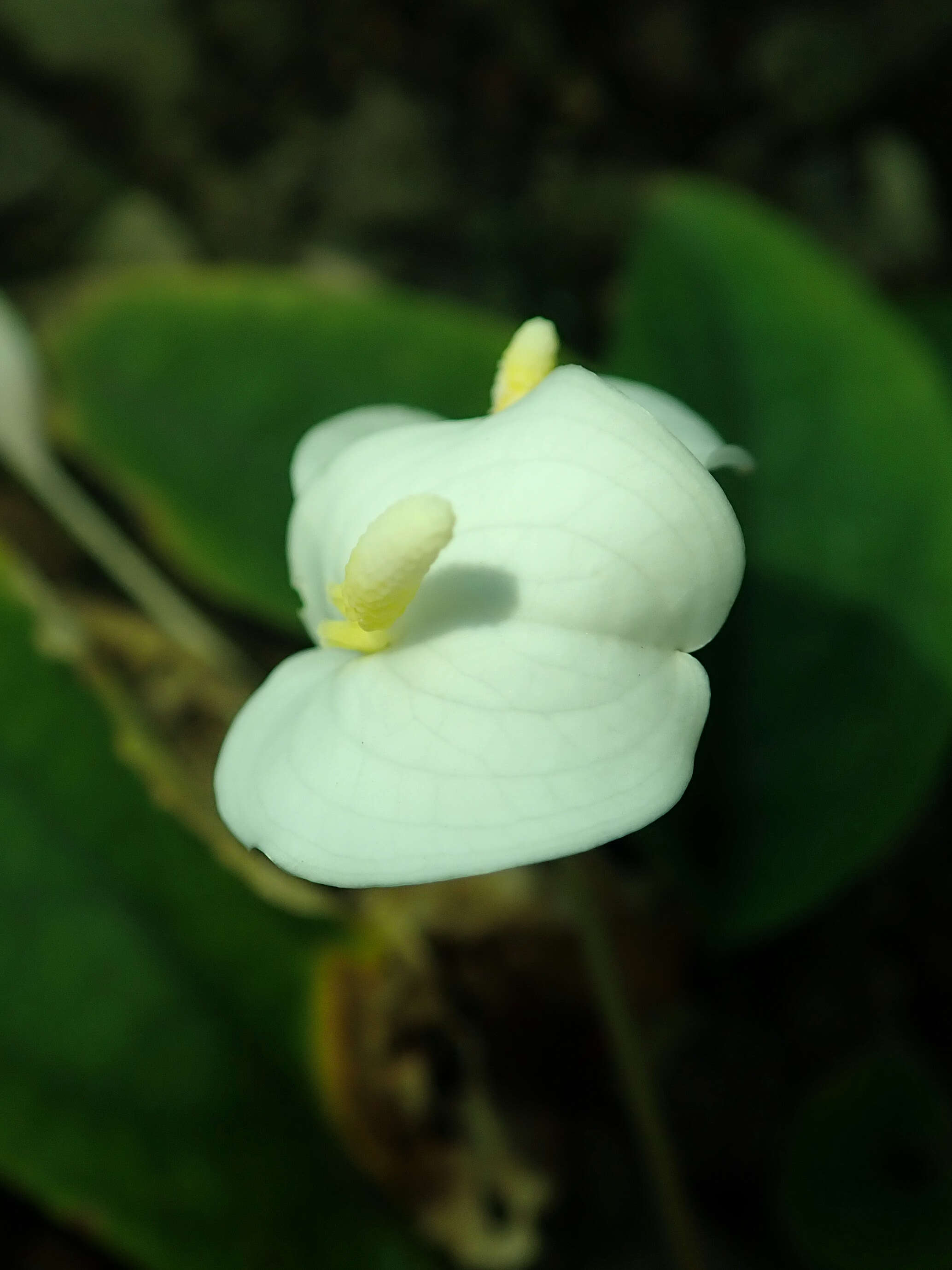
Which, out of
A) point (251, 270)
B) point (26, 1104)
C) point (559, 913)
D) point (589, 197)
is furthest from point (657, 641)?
point (589, 197)

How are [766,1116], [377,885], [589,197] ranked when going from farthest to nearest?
[589,197] < [766,1116] < [377,885]

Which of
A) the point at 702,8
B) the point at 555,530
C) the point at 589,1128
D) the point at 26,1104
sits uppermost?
the point at 702,8

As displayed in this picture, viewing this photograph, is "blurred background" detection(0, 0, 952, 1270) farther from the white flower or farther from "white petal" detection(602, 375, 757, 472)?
the white flower

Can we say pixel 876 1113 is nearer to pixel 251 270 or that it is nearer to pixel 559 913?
pixel 559 913

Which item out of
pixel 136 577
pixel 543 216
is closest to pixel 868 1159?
pixel 136 577

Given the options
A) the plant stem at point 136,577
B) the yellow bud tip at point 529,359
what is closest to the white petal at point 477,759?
the yellow bud tip at point 529,359

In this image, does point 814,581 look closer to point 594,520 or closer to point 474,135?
point 594,520
